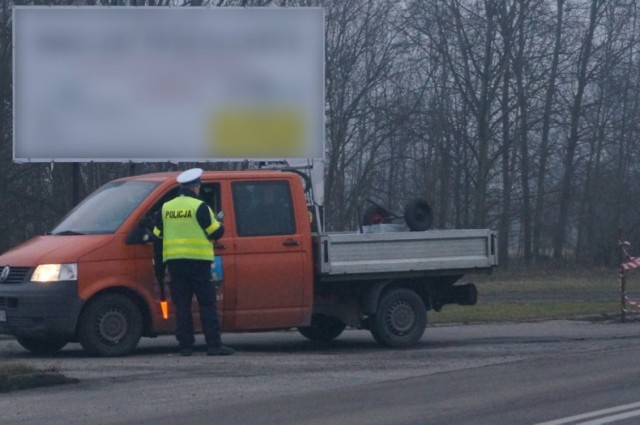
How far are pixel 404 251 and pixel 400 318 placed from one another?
2.59 feet

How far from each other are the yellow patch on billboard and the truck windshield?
7325 millimetres

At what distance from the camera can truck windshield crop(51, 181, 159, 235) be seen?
12.6m

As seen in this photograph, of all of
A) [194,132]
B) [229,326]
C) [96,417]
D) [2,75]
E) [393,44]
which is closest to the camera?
[96,417]

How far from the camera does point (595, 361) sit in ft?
40.1

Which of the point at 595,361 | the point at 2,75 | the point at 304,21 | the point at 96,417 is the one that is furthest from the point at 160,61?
the point at 96,417

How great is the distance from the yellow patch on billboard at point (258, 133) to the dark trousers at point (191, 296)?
829 centimetres

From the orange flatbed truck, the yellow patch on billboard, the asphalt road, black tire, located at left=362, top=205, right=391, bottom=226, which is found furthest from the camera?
the yellow patch on billboard

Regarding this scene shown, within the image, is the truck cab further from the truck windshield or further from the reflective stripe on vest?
the reflective stripe on vest

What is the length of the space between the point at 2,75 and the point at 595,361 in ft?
67.2

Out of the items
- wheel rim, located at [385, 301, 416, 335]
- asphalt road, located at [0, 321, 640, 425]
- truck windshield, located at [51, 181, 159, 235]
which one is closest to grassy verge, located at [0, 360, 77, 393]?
asphalt road, located at [0, 321, 640, 425]

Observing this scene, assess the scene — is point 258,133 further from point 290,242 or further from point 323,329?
point 290,242

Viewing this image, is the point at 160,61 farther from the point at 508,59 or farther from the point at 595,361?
the point at 508,59

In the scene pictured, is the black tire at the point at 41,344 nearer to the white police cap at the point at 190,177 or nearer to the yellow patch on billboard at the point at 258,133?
the white police cap at the point at 190,177

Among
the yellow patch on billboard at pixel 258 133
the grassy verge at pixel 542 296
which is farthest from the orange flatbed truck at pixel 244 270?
the yellow patch on billboard at pixel 258 133
